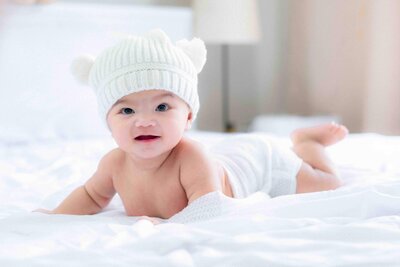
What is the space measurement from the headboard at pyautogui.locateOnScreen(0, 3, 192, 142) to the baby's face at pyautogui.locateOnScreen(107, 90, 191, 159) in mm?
1251

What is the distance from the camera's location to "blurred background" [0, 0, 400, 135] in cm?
259

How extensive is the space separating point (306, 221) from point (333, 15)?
2247 mm

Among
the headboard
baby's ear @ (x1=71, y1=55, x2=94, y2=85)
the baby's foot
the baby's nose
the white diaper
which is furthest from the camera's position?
the headboard

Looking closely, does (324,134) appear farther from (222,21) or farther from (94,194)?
(222,21)

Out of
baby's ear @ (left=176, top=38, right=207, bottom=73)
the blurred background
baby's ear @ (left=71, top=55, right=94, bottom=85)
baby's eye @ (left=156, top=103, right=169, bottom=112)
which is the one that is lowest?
the blurred background

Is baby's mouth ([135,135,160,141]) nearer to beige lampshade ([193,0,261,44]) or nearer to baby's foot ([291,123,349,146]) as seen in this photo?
baby's foot ([291,123,349,146])

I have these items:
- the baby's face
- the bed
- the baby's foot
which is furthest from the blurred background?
the baby's face

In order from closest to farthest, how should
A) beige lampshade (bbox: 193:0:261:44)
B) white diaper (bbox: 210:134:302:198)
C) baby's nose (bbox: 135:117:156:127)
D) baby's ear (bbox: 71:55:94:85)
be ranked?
baby's nose (bbox: 135:117:156:127)
baby's ear (bbox: 71:55:94:85)
white diaper (bbox: 210:134:302:198)
beige lampshade (bbox: 193:0:261:44)

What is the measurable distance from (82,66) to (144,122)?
0.71 feet

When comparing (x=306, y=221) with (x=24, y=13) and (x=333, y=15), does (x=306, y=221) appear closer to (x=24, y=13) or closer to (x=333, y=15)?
(x=24, y=13)

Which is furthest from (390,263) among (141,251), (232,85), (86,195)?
(232,85)

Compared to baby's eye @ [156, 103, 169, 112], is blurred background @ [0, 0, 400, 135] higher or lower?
lower

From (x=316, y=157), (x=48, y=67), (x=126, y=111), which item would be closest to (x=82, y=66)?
(x=126, y=111)

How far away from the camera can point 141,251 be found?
2.42 ft
